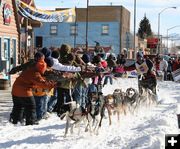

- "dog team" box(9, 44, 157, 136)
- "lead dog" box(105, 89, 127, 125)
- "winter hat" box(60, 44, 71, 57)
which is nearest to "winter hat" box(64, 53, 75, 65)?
"dog team" box(9, 44, 157, 136)

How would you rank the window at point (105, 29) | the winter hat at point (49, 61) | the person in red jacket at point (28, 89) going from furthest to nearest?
the window at point (105, 29), the winter hat at point (49, 61), the person in red jacket at point (28, 89)

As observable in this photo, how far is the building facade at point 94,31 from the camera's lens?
5844 cm

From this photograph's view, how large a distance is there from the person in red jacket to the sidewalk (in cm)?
84

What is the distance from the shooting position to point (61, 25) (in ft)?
193

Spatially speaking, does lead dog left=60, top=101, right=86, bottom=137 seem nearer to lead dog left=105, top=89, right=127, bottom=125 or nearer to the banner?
lead dog left=105, top=89, right=127, bottom=125

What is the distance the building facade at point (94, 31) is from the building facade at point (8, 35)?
36.3 metres

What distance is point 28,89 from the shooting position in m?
10.1

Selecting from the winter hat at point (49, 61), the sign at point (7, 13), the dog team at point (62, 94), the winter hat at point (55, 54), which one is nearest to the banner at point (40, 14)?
the sign at point (7, 13)

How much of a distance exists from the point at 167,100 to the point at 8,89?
6143 millimetres

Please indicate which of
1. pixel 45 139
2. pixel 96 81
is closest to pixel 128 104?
pixel 96 81

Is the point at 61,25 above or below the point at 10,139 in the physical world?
above

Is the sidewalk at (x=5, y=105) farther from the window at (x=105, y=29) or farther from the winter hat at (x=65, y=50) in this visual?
the window at (x=105, y=29)

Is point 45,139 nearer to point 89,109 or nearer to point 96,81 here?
point 89,109

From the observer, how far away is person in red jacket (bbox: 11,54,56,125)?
33.1ft
